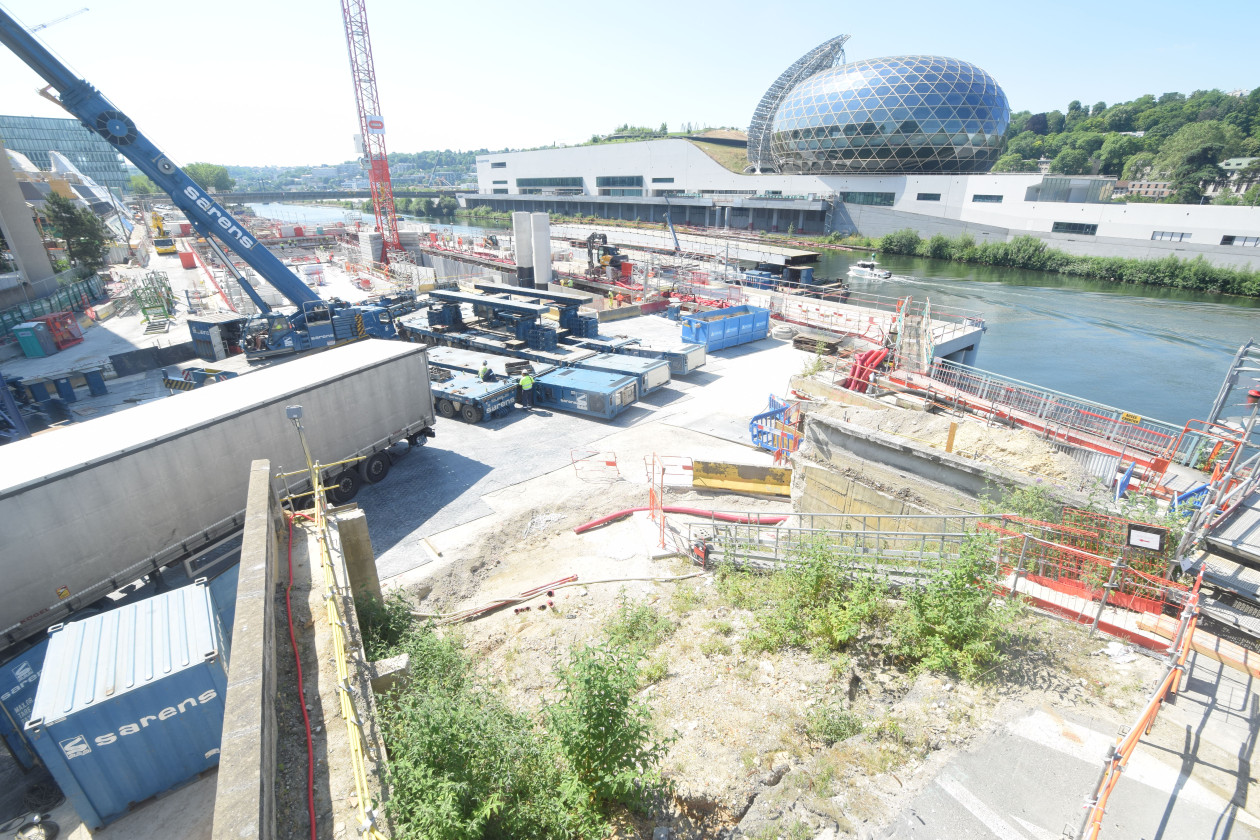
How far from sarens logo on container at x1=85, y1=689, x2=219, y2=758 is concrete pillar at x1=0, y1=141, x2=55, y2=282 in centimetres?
4699

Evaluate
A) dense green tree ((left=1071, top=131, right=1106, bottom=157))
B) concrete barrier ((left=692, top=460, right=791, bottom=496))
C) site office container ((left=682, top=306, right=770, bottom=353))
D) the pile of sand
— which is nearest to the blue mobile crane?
site office container ((left=682, top=306, right=770, bottom=353))

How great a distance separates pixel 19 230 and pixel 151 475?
4185 cm

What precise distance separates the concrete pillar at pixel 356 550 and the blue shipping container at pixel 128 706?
118 inches

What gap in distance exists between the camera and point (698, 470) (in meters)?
15.2

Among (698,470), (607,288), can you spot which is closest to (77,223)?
(607,288)

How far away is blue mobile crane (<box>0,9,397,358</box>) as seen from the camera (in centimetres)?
2038

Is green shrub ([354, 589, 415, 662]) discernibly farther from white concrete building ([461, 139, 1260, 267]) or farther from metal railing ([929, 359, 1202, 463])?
white concrete building ([461, 139, 1260, 267])

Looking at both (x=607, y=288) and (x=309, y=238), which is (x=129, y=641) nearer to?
(x=607, y=288)

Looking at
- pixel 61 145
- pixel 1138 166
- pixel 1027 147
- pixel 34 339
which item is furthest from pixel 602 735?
pixel 61 145

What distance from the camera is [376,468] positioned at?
51.5 ft

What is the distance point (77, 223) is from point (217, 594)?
51.3 metres

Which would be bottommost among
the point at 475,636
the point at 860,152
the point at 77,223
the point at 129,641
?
the point at 475,636

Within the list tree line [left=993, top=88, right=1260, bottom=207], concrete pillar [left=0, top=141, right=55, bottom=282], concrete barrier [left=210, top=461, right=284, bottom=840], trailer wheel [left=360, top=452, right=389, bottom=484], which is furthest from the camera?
tree line [left=993, top=88, right=1260, bottom=207]

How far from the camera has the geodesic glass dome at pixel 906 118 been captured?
69.8 meters
